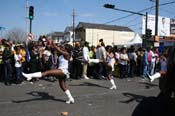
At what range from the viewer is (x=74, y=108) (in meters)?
Result: 8.01

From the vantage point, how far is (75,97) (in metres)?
9.64

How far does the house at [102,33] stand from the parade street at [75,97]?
63755mm

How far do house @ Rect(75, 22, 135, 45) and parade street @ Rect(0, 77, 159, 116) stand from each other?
63755mm

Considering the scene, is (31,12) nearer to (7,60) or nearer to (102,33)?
(7,60)

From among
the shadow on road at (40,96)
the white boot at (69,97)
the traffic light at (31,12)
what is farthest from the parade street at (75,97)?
the traffic light at (31,12)

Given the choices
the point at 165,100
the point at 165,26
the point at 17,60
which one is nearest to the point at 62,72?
the point at 17,60

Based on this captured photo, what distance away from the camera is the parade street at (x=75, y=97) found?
7.61 metres

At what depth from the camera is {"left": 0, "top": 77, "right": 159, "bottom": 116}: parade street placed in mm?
7609

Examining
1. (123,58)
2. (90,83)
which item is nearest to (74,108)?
(90,83)

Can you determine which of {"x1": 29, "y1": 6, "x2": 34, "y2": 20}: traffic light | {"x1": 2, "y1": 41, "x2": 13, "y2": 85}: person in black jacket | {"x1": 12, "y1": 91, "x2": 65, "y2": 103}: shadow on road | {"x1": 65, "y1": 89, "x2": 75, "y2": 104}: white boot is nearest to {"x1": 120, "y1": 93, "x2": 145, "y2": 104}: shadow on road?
{"x1": 65, "y1": 89, "x2": 75, "y2": 104}: white boot

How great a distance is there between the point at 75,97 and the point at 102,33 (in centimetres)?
6999

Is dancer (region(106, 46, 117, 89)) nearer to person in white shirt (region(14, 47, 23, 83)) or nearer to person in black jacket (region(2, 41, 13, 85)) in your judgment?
person in white shirt (region(14, 47, 23, 83))

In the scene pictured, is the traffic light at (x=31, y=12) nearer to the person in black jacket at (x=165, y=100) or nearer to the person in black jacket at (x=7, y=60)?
the person in black jacket at (x=7, y=60)

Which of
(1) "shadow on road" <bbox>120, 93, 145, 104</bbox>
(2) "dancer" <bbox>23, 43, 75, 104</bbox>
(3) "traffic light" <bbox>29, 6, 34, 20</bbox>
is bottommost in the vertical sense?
(1) "shadow on road" <bbox>120, 93, 145, 104</bbox>
